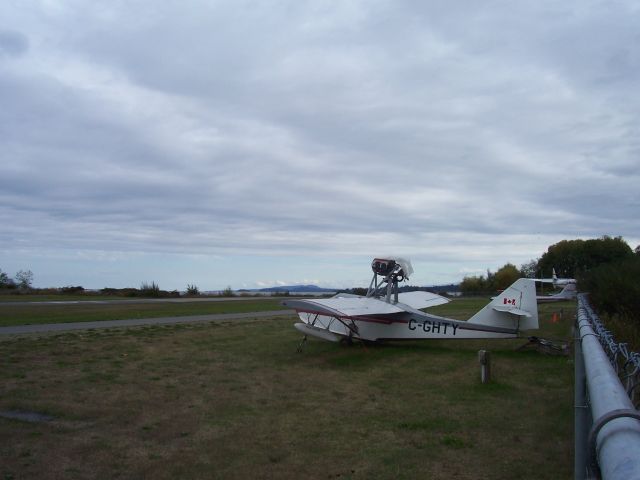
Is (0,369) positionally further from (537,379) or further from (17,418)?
(537,379)

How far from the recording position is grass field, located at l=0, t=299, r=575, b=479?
6.51m

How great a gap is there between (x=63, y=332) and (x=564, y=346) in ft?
55.4

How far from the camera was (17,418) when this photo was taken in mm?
8422

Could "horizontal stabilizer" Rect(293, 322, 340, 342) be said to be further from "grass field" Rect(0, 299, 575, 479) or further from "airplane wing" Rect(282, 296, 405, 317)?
Answer: "airplane wing" Rect(282, 296, 405, 317)

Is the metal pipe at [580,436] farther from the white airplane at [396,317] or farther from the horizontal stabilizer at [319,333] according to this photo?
the horizontal stabilizer at [319,333]

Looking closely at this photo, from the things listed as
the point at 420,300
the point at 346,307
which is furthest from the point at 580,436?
the point at 420,300

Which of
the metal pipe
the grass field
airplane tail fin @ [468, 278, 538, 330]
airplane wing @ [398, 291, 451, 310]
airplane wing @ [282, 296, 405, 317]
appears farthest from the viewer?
airplane wing @ [398, 291, 451, 310]

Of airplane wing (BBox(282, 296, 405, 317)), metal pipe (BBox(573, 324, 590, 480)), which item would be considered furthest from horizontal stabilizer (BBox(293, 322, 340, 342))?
metal pipe (BBox(573, 324, 590, 480))

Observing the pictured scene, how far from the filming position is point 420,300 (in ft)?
69.7

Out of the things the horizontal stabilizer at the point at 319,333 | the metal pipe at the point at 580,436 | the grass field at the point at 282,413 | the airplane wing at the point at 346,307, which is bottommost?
the grass field at the point at 282,413

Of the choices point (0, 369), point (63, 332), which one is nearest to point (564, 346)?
point (0, 369)

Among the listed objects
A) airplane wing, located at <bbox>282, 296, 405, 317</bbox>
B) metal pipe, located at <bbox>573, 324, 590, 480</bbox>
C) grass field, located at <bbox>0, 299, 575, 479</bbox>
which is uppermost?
airplane wing, located at <bbox>282, 296, 405, 317</bbox>

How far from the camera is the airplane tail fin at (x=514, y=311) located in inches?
601

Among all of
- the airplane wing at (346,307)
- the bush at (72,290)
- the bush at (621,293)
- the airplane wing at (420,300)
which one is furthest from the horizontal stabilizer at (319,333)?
the bush at (72,290)
